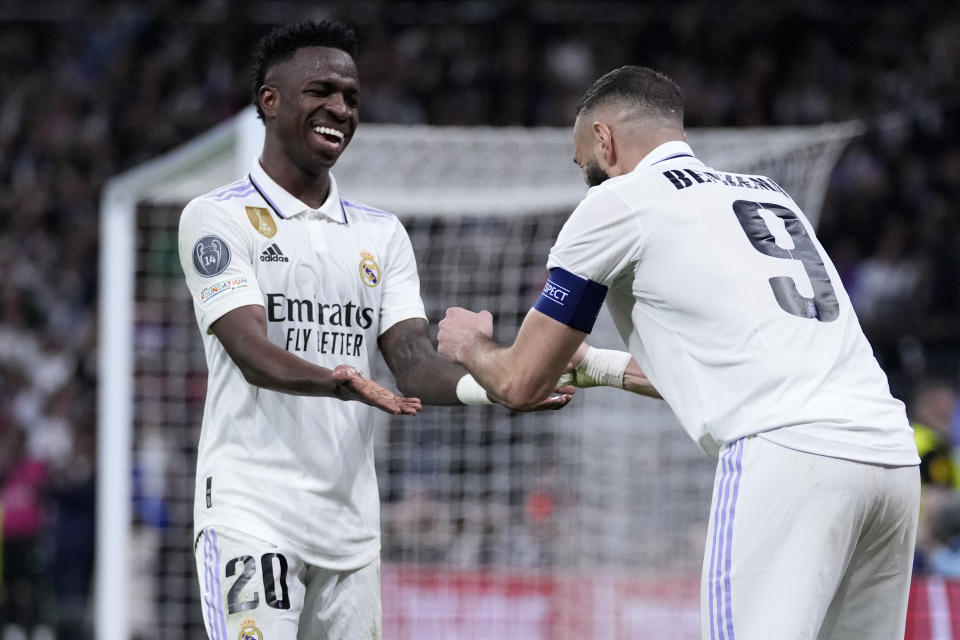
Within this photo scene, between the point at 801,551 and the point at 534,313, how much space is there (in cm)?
89

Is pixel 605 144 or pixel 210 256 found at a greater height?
pixel 605 144

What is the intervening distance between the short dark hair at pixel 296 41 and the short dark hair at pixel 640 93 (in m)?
0.87

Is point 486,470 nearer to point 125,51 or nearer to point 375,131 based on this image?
point 375,131

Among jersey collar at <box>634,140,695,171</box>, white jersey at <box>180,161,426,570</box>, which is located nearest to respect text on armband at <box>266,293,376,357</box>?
white jersey at <box>180,161,426,570</box>

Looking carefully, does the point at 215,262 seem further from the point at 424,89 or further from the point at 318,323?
the point at 424,89

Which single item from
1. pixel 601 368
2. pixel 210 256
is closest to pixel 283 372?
pixel 210 256

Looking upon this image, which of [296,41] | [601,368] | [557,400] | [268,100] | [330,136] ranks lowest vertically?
[557,400]

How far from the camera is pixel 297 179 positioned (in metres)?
4.11

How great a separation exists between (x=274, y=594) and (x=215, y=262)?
3.07 feet

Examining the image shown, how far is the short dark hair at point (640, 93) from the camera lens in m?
3.72

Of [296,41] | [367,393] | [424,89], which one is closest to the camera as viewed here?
[367,393]

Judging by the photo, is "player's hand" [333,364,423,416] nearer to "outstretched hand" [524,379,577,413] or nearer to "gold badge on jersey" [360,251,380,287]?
"outstretched hand" [524,379,577,413]

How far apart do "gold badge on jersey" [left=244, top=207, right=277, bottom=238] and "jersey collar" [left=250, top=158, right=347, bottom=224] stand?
37 mm

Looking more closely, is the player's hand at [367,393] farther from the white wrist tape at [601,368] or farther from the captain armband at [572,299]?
the white wrist tape at [601,368]
